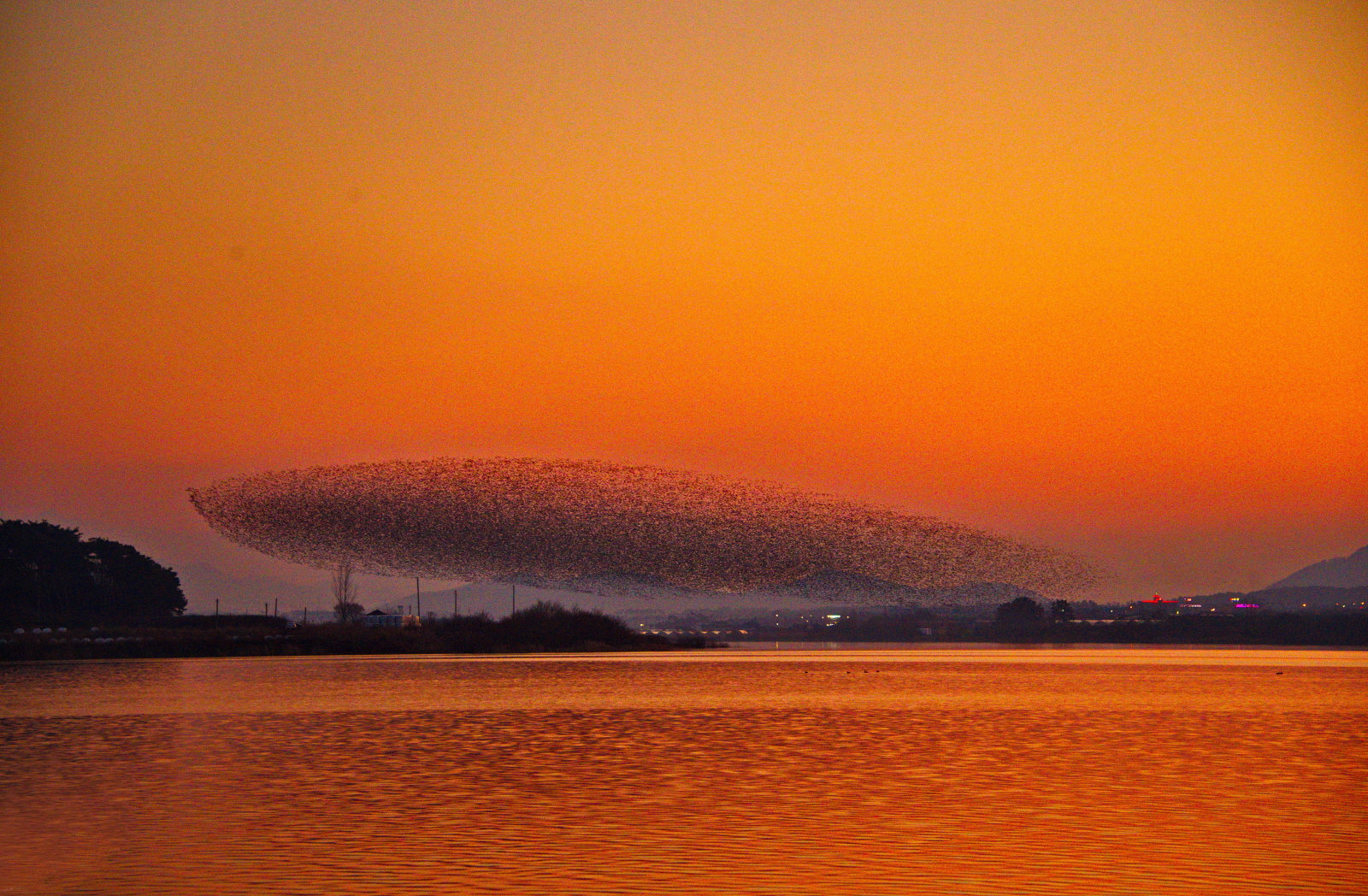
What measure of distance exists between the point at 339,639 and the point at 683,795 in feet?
292

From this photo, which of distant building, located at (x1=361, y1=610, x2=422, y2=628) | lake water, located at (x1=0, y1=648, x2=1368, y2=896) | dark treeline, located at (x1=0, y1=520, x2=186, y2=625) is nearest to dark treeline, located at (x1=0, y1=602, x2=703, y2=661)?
distant building, located at (x1=361, y1=610, x2=422, y2=628)

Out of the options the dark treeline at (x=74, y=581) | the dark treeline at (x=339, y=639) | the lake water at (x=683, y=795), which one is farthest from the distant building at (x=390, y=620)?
the lake water at (x=683, y=795)

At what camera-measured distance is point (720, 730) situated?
1372 inches

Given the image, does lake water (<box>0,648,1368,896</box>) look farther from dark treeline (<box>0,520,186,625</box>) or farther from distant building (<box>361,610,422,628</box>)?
distant building (<box>361,610,422,628</box>)

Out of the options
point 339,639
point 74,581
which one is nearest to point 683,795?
point 339,639

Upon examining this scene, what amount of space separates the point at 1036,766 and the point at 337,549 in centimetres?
12184

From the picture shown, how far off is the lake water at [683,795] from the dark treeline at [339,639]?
149 feet

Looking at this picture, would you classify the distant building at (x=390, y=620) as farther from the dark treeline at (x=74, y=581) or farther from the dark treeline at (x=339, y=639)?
the dark treeline at (x=74, y=581)

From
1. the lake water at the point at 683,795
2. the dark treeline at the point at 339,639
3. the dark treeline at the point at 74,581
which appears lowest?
the lake water at the point at 683,795

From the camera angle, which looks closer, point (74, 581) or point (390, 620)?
point (74, 581)

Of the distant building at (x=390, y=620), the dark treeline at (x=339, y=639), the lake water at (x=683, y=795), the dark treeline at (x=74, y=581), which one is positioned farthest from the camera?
the distant building at (x=390, y=620)

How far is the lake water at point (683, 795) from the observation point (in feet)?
52.5

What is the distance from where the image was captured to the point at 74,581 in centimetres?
12481

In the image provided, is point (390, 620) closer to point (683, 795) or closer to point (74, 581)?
point (74, 581)
